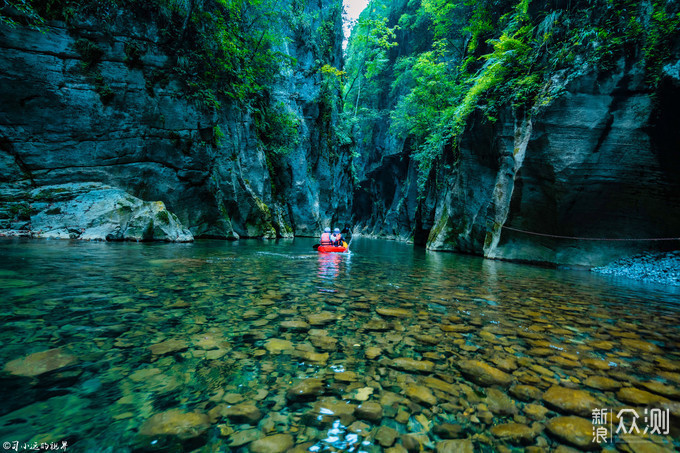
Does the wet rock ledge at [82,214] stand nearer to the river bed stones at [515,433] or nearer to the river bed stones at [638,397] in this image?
the river bed stones at [515,433]

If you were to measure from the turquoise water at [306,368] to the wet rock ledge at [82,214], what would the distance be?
276 inches

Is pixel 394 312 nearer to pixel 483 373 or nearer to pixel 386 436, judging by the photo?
pixel 483 373

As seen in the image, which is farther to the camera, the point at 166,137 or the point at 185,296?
the point at 166,137

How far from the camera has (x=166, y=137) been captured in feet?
42.8

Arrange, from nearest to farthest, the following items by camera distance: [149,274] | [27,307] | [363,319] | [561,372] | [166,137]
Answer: [561,372] < [27,307] < [363,319] < [149,274] < [166,137]

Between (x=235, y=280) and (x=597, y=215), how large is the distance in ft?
40.7

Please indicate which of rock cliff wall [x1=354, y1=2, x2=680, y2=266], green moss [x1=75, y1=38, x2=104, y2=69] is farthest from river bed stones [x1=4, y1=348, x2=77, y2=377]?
green moss [x1=75, y1=38, x2=104, y2=69]

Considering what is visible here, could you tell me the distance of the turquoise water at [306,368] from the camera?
1.40 metres

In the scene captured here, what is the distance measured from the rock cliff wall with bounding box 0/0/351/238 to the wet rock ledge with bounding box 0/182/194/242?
0.67 meters

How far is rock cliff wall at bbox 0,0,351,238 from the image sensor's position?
10.1 m

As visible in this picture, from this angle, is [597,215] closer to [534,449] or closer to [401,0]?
[534,449]

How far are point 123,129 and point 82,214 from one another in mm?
4140

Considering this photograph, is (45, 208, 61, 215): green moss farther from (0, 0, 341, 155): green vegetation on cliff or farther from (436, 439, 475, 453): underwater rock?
(436, 439, 475, 453): underwater rock

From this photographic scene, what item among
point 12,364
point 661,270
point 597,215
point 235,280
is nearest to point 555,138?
point 597,215
